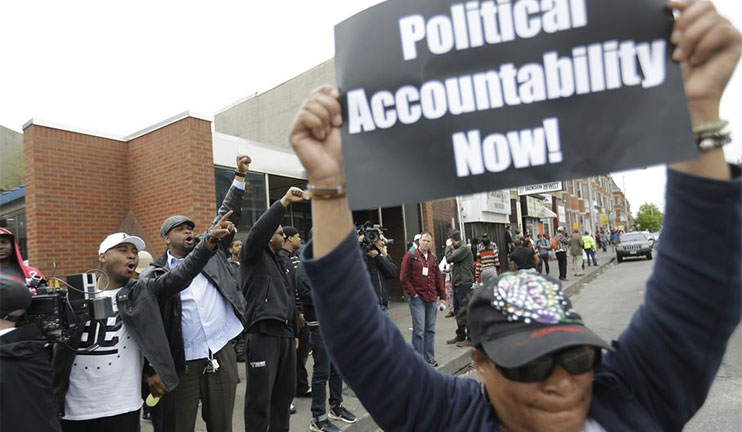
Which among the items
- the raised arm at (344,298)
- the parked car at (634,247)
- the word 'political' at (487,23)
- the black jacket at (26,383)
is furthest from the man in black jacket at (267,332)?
the parked car at (634,247)

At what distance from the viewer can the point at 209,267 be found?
3727mm

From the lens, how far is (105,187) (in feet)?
24.6

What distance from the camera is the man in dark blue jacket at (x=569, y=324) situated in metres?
1.04

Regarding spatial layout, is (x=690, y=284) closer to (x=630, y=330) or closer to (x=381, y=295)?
(x=630, y=330)

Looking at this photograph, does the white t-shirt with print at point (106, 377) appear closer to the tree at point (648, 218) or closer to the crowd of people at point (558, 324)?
the crowd of people at point (558, 324)

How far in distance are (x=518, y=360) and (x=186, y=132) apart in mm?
7152

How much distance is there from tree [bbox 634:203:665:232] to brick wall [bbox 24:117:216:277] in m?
80.8

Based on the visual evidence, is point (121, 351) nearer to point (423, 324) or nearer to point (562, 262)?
point (423, 324)

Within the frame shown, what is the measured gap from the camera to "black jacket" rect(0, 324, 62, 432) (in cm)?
243

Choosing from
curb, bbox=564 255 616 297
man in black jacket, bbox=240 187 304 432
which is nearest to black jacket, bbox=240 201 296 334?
man in black jacket, bbox=240 187 304 432

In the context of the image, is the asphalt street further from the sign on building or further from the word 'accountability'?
the sign on building

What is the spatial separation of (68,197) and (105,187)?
0.64 meters

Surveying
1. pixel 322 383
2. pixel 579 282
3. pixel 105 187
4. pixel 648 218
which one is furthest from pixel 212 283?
pixel 648 218

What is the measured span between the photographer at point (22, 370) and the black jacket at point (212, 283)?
33.3 inches
